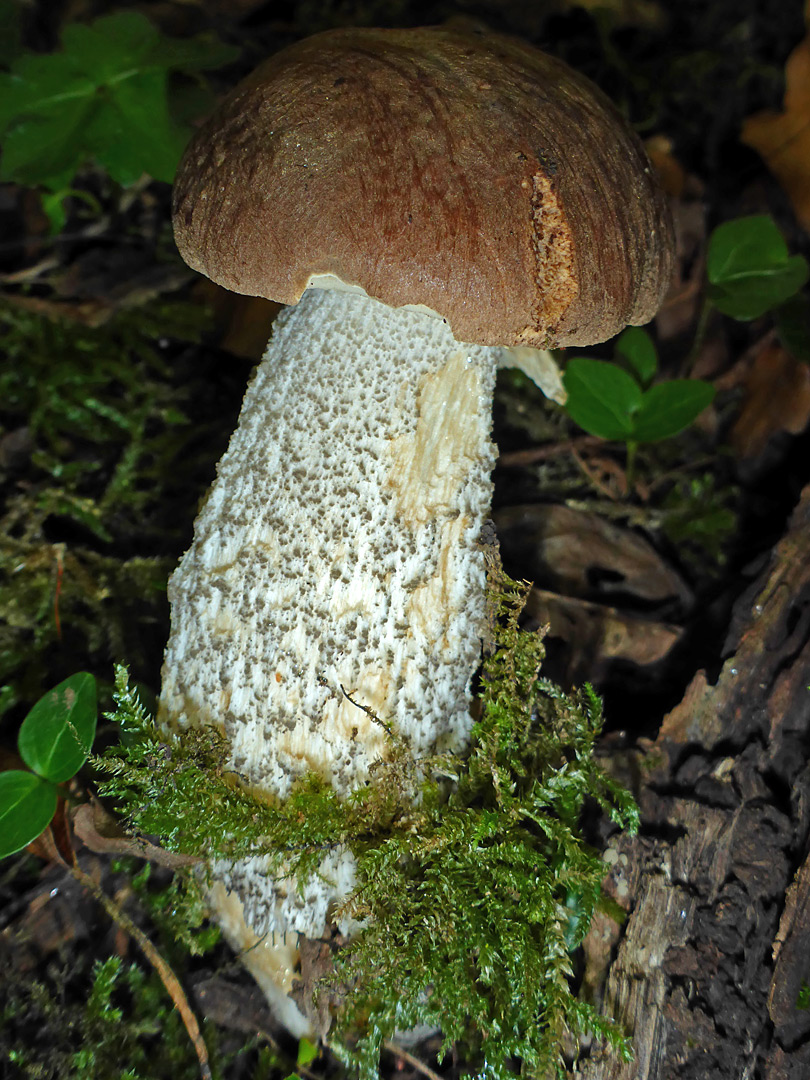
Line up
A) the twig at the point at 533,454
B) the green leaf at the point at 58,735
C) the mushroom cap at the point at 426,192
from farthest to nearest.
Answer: the twig at the point at 533,454 → the green leaf at the point at 58,735 → the mushroom cap at the point at 426,192

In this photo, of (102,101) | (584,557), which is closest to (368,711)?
(584,557)

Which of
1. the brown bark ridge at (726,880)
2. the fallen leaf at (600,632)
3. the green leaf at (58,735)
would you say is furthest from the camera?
the fallen leaf at (600,632)

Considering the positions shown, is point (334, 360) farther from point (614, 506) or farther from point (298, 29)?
point (298, 29)

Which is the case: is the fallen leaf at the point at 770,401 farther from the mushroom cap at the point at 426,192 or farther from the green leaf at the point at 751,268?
the mushroom cap at the point at 426,192

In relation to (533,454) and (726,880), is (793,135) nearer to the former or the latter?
(533,454)

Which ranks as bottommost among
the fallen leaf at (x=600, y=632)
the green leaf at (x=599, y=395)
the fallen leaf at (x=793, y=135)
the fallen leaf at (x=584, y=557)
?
the fallen leaf at (x=600, y=632)

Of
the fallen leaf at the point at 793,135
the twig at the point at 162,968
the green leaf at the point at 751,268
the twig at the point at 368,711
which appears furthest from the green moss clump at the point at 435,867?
the fallen leaf at the point at 793,135
